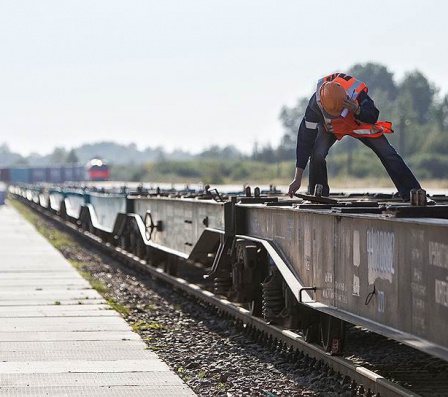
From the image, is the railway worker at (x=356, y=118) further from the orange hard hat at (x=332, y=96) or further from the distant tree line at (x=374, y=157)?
the distant tree line at (x=374, y=157)

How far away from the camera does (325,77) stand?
34.5 feet

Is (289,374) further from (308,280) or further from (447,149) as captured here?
(447,149)

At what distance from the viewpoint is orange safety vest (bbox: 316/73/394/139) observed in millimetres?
10273

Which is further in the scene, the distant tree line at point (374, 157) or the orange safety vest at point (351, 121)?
the distant tree line at point (374, 157)

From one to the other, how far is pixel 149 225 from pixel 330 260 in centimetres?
1100

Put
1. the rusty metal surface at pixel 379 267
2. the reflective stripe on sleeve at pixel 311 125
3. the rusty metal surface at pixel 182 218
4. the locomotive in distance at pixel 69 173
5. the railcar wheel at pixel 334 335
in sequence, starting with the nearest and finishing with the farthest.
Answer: the rusty metal surface at pixel 379 267
the railcar wheel at pixel 334 335
the reflective stripe on sleeve at pixel 311 125
the rusty metal surface at pixel 182 218
the locomotive in distance at pixel 69 173

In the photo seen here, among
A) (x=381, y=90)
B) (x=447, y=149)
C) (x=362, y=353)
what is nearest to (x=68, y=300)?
(x=362, y=353)

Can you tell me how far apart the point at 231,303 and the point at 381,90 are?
Answer: 16868 cm

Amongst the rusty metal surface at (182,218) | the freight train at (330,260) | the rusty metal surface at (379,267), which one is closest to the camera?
the rusty metal surface at (379,267)

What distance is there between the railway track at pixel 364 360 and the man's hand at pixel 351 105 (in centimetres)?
222

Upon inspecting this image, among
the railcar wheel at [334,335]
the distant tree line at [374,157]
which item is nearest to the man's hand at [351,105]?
the railcar wheel at [334,335]

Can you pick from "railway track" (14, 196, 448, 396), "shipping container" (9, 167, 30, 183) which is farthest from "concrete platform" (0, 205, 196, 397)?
"shipping container" (9, 167, 30, 183)

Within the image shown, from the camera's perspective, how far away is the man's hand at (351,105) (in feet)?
33.6

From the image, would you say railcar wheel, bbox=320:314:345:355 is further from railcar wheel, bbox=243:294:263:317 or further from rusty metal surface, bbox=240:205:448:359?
railcar wheel, bbox=243:294:263:317
